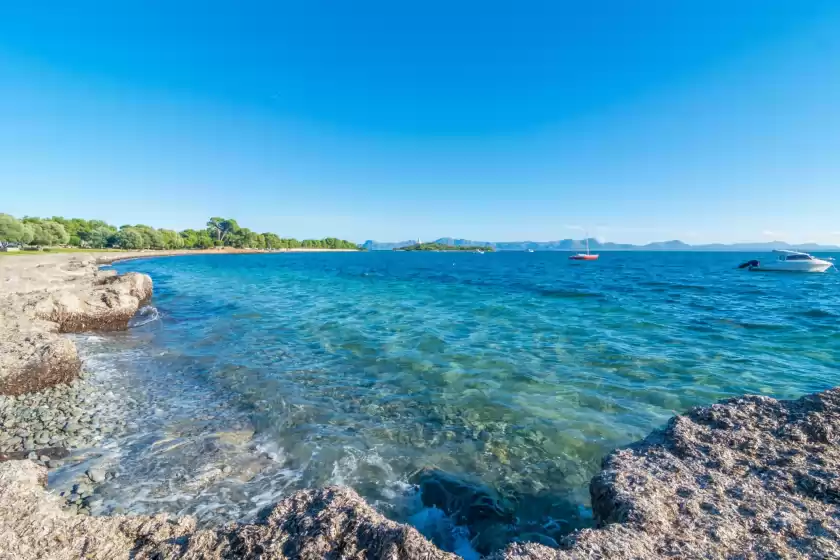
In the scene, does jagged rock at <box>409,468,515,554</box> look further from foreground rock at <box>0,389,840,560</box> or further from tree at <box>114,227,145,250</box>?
tree at <box>114,227,145,250</box>

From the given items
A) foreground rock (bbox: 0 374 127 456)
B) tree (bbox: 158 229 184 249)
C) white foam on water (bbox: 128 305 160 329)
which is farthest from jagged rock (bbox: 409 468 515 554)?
tree (bbox: 158 229 184 249)

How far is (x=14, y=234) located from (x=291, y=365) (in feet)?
315

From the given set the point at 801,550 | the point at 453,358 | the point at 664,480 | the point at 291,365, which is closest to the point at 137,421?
the point at 291,365

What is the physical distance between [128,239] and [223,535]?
159891 millimetres

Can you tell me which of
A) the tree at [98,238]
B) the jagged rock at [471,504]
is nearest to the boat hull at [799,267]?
the jagged rock at [471,504]

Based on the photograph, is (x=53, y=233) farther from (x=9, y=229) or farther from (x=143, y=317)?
(x=143, y=317)

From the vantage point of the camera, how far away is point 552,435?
805cm

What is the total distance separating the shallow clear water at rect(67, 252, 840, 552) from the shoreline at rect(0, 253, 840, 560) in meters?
1.68

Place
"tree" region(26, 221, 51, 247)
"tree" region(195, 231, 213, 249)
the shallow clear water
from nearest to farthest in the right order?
the shallow clear water < "tree" region(26, 221, 51, 247) < "tree" region(195, 231, 213, 249)

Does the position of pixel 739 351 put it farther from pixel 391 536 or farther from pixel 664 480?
pixel 391 536

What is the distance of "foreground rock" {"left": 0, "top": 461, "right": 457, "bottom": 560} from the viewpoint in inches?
137

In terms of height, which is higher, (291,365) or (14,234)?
(14,234)

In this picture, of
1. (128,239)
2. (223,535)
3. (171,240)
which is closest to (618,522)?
(223,535)

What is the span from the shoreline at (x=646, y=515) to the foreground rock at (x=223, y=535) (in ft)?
0.04
